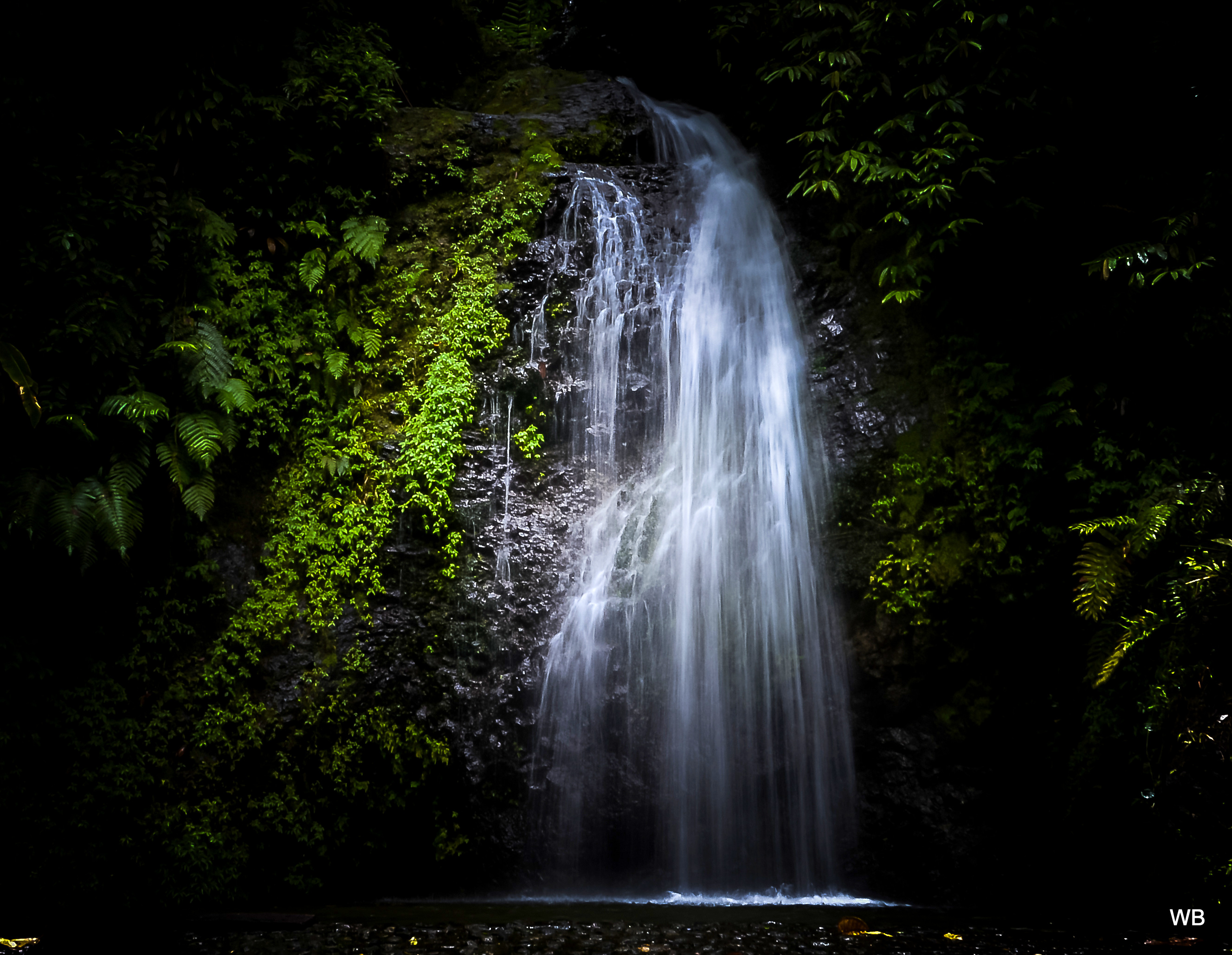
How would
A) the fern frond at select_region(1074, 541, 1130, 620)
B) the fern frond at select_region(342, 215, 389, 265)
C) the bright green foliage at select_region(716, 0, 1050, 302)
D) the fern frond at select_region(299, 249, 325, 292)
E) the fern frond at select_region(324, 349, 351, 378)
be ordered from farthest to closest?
the fern frond at select_region(342, 215, 389, 265) → the fern frond at select_region(299, 249, 325, 292) → the fern frond at select_region(324, 349, 351, 378) → the bright green foliage at select_region(716, 0, 1050, 302) → the fern frond at select_region(1074, 541, 1130, 620)

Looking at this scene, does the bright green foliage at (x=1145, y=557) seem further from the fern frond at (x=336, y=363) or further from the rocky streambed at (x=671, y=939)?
the fern frond at (x=336, y=363)

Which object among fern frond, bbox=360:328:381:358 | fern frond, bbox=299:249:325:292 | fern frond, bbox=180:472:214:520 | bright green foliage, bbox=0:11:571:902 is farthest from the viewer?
fern frond, bbox=299:249:325:292

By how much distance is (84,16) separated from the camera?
6172mm

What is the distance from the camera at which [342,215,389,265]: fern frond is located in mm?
6531

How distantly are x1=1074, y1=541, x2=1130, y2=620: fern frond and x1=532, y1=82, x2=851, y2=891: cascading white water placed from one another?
174cm

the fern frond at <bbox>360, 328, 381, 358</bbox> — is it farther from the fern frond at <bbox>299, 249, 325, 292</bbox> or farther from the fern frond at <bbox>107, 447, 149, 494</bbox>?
the fern frond at <bbox>107, 447, 149, 494</bbox>

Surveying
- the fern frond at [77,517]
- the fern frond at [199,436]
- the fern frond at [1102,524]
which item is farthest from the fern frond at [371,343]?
the fern frond at [1102,524]

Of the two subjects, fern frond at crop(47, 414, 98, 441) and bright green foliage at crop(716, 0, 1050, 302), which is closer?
fern frond at crop(47, 414, 98, 441)

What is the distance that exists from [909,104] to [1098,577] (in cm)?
425

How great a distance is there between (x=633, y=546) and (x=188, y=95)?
572 centimetres

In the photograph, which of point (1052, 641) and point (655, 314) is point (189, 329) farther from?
point (1052, 641)

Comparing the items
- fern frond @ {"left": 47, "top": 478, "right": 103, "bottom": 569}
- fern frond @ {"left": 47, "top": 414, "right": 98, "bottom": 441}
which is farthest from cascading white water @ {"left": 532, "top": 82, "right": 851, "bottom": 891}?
fern frond @ {"left": 47, "top": 414, "right": 98, "bottom": 441}

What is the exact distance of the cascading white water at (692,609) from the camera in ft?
17.0

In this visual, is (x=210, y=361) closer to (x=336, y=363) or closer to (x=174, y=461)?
(x=174, y=461)
